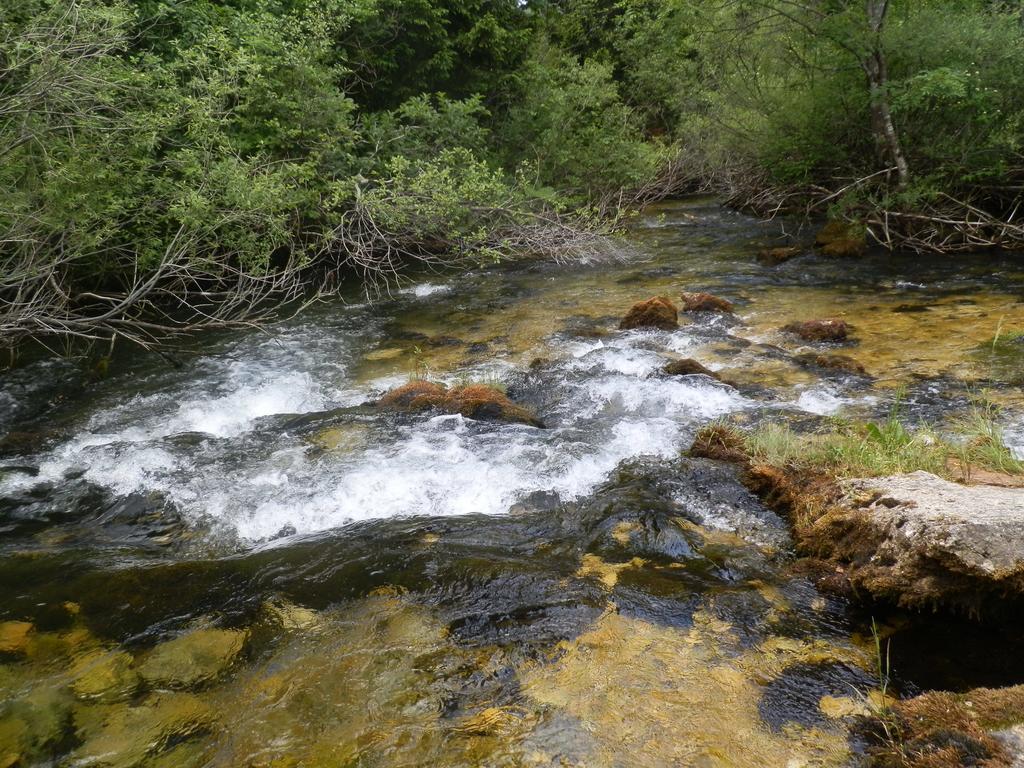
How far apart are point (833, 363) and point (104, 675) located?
283 inches

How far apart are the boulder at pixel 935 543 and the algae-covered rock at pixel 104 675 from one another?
3.90 m

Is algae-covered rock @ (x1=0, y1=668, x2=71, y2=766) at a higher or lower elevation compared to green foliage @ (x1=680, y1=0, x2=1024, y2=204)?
lower

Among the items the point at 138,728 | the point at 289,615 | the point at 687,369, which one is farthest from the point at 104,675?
the point at 687,369

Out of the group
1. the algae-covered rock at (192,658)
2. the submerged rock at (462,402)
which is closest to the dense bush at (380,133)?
the submerged rock at (462,402)

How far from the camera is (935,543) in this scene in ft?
10.2

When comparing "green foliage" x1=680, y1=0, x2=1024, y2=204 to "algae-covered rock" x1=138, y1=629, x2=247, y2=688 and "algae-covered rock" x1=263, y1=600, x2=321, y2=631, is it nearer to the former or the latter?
"algae-covered rock" x1=263, y1=600, x2=321, y2=631

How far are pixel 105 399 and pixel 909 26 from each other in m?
13.6

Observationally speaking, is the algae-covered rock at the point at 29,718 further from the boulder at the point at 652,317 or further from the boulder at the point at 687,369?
the boulder at the point at 652,317

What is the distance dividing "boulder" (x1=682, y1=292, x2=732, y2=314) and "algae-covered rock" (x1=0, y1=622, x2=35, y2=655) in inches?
344

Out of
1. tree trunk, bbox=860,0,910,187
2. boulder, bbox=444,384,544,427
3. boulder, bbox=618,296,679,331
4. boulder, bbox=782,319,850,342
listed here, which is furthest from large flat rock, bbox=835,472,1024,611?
tree trunk, bbox=860,0,910,187

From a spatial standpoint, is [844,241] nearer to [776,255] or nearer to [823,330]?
[776,255]

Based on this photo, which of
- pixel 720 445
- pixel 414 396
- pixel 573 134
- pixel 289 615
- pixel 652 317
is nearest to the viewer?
pixel 289 615

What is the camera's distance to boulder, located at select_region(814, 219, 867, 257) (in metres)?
12.3

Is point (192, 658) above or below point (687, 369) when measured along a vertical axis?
above
